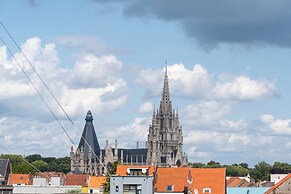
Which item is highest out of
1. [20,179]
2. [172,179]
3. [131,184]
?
[20,179]

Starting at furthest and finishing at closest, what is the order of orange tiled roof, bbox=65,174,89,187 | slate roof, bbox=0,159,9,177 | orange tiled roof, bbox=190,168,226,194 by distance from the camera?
orange tiled roof, bbox=65,174,89,187 < slate roof, bbox=0,159,9,177 < orange tiled roof, bbox=190,168,226,194

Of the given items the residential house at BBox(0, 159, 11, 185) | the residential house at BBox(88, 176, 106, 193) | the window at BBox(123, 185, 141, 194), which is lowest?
the window at BBox(123, 185, 141, 194)

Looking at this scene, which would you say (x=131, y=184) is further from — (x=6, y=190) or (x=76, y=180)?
(x=76, y=180)

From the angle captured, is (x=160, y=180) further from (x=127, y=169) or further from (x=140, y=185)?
(x=140, y=185)

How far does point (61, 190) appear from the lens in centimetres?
12738

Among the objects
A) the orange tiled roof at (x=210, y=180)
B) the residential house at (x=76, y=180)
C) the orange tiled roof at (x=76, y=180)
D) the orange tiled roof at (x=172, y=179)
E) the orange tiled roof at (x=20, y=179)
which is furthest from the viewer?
the orange tiled roof at (x=76, y=180)

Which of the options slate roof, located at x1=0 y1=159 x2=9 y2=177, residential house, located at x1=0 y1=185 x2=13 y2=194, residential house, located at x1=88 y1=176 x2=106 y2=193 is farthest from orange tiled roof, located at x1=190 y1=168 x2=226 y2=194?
slate roof, located at x1=0 y1=159 x2=9 y2=177

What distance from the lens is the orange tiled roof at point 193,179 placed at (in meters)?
91.4

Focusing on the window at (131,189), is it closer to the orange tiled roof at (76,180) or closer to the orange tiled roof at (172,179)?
the orange tiled roof at (172,179)

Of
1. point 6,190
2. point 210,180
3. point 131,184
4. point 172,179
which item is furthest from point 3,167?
point 131,184

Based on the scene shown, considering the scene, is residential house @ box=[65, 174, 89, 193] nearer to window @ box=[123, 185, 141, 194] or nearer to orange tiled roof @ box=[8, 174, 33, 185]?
orange tiled roof @ box=[8, 174, 33, 185]

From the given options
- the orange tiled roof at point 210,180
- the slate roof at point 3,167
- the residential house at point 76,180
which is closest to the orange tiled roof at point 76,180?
the residential house at point 76,180

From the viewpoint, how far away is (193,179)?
92750mm

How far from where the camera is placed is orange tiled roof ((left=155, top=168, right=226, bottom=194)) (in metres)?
91.4
